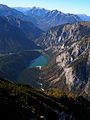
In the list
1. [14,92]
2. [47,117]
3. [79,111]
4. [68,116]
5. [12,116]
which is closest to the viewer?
[12,116]

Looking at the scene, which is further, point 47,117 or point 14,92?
point 14,92

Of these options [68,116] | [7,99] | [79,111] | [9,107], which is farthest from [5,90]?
[79,111]

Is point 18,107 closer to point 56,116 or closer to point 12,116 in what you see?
point 12,116

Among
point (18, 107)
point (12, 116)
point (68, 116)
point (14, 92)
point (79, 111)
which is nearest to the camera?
point (12, 116)

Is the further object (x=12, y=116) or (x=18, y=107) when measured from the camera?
(x=18, y=107)

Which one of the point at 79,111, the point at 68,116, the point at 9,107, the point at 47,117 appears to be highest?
the point at 9,107

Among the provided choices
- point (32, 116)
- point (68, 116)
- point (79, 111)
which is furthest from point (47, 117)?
point (79, 111)

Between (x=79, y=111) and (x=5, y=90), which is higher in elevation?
(x=5, y=90)

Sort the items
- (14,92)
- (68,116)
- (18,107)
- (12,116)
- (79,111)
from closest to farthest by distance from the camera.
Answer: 1. (12,116)
2. (18,107)
3. (14,92)
4. (68,116)
5. (79,111)

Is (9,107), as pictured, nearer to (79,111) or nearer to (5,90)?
(5,90)
